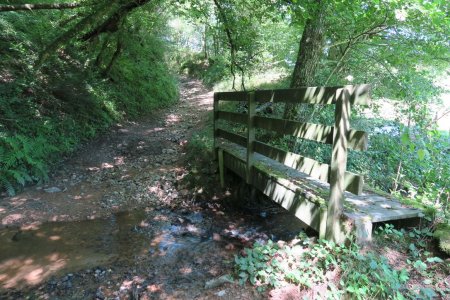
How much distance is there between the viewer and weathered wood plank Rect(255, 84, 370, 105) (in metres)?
3.20

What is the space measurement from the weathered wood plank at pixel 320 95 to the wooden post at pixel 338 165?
0.05 meters

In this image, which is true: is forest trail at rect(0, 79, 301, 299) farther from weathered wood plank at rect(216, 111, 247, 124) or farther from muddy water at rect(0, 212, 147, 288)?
weathered wood plank at rect(216, 111, 247, 124)

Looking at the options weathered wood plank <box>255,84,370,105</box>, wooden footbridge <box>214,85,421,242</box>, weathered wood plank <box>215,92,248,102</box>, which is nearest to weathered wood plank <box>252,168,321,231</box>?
wooden footbridge <box>214,85,421,242</box>

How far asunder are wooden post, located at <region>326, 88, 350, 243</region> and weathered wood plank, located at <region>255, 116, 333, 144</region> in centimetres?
15

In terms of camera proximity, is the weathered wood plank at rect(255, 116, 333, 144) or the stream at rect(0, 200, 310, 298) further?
the stream at rect(0, 200, 310, 298)

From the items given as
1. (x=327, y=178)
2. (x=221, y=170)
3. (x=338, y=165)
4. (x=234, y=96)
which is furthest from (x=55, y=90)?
(x=338, y=165)

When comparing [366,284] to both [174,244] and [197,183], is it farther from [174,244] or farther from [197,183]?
[197,183]

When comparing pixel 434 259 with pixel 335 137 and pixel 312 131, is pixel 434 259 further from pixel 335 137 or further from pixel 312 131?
pixel 312 131

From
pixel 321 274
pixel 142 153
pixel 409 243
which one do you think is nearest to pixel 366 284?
pixel 321 274

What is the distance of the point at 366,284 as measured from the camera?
295cm

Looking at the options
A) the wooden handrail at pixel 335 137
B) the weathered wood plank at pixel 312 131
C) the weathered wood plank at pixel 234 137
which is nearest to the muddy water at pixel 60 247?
the weathered wood plank at pixel 234 137

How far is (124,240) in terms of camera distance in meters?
5.21

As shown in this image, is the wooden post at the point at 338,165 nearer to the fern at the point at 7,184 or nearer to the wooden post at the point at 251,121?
the wooden post at the point at 251,121

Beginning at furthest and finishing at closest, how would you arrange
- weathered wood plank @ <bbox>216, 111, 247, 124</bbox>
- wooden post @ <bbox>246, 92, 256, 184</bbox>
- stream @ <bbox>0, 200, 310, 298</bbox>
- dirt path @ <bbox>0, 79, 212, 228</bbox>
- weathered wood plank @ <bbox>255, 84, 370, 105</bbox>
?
dirt path @ <bbox>0, 79, 212, 228</bbox>
weathered wood plank @ <bbox>216, 111, 247, 124</bbox>
wooden post @ <bbox>246, 92, 256, 184</bbox>
stream @ <bbox>0, 200, 310, 298</bbox>
weathered wood plank @ <bbox>255, 84, 370, 105</bbox>
